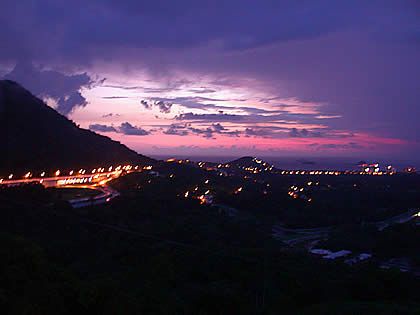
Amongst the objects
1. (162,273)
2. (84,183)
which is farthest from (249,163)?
(162,273)

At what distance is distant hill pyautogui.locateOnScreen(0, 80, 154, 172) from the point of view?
33906 millimetres

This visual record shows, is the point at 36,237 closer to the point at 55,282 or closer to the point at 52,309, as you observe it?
the point at 55,282

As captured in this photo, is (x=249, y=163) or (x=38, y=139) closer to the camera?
(x=38, y=139)

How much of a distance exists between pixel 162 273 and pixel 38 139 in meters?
32.9

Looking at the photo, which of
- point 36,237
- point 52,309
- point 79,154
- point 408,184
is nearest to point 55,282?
point 52,309

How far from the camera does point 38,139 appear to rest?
128 feet

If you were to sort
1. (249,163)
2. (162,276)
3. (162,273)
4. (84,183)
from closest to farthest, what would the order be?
(162,276) < (162,273) < (84,183) < (249,163)

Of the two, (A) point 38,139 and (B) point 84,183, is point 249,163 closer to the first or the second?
(A) point 38,139

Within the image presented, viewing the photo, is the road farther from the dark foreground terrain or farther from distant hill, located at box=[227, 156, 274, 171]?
distant hill, located at box=[227, 156, 274, 171]

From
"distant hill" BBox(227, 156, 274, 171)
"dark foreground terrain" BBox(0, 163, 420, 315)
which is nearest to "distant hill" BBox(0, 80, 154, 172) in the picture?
"dark foreground terrain" BBox(0, 163, 420, 315)

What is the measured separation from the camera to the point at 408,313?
7238 mm

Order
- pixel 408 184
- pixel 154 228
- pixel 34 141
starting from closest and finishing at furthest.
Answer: pixel 154 228 < pixel 34 141 < pixel 408 184

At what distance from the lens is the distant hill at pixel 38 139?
33.9 meters

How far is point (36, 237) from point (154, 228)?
5.21m
